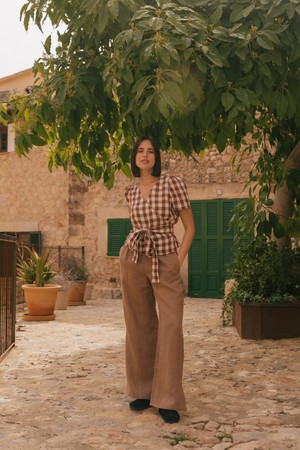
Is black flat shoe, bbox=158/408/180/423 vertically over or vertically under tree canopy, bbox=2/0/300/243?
under

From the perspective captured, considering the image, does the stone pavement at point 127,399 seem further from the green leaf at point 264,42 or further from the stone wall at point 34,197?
the stone wall at point 34,197

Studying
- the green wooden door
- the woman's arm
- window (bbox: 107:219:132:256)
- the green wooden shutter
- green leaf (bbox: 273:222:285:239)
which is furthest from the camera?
window (bbox: 107:219:132:256)

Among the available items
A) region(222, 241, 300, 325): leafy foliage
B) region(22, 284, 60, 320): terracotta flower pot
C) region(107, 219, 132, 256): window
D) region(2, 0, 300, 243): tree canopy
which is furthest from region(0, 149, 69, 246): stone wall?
region(2, 0, 300, 243): tree canopy

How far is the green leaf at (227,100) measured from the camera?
11.4 feet

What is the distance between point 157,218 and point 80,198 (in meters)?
10.4

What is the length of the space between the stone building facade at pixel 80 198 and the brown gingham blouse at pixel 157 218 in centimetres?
856

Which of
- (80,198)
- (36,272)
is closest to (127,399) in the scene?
(36,272)

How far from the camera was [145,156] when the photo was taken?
3547mm

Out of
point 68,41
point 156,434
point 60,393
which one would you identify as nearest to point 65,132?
point 68,41

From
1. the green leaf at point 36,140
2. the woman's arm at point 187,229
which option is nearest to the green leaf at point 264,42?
the woman's arm at point 187,229

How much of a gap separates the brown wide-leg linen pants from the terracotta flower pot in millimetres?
5307

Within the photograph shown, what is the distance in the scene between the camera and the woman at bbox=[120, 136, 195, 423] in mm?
3375

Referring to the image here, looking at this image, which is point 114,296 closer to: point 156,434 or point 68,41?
point 68,41

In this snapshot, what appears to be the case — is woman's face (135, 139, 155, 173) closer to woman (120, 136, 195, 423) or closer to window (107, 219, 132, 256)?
woman (120, 136, 195, 423)
